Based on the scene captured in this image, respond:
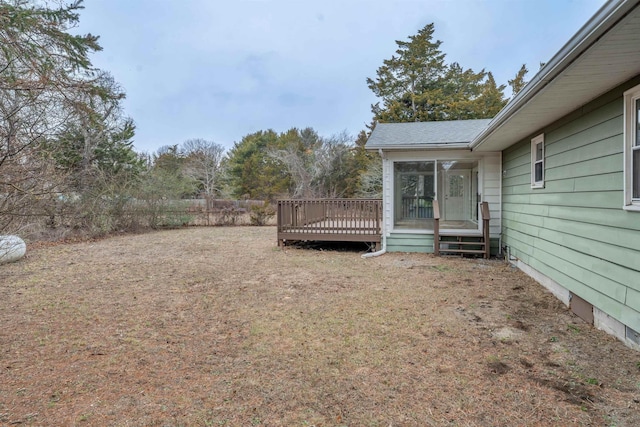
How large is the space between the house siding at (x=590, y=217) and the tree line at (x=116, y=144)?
16.7 feet

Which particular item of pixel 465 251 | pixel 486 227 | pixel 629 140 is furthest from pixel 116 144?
pixel 629 140

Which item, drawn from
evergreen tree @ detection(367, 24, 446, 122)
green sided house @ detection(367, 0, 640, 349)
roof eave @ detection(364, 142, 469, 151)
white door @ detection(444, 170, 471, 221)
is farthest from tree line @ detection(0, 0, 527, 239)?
white door @ detection(444, 170, 471, 221)

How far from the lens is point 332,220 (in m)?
8.42

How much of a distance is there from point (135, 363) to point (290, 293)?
226 centimetres

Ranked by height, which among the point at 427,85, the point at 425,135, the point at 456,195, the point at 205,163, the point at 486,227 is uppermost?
the point at 427,85

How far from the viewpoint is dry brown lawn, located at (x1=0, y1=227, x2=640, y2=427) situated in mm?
2027

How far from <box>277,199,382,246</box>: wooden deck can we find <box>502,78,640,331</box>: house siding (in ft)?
11.1

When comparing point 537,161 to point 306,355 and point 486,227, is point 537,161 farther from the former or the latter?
point 306,355

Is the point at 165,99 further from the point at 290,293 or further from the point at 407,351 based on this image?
the point at 407,351

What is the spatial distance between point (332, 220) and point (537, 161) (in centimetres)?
456

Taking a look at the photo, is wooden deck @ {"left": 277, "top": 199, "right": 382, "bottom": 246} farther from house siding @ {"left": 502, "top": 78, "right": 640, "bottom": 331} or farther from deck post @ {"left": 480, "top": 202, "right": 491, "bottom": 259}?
house siding @ {"left": 502, "top": 78, "right": 640, "bottom": 331}

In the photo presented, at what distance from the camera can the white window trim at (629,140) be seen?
2828mm

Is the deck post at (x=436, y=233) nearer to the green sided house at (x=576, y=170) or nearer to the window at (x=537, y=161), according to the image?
the green sided house at (x=576, y=170)

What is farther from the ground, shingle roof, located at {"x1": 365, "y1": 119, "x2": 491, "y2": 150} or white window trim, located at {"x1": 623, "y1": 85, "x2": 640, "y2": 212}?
shingle roof, located at {"x1": 365, "y1": 119, "x2": 491, "y2": 150}
